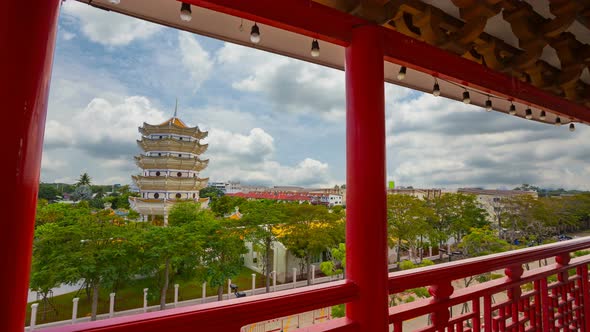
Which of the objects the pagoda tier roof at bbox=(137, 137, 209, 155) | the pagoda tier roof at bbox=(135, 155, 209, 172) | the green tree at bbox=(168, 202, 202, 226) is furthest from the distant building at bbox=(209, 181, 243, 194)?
the pagoda tier roof at bbox=(137, 137, 209, 155)

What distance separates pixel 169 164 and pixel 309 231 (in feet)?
8.88

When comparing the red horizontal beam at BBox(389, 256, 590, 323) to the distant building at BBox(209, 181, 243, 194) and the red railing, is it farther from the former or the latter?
the distant building at BBox(209, 181, 243, 194)

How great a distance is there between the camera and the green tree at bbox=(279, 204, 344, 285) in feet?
15.0

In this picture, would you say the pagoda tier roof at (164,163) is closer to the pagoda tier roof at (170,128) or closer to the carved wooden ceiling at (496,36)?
the pagoda tier roof at (170,128)

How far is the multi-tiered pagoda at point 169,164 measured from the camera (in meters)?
3.94

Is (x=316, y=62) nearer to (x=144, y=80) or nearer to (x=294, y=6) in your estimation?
(x=294, y=6)

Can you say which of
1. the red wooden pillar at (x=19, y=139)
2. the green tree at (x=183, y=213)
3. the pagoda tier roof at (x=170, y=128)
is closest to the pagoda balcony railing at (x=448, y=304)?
the red wooden pillar at (x=19, y=139)

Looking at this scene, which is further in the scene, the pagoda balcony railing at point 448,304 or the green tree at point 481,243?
the green tree at point 481,243

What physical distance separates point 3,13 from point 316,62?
1263 millimetres

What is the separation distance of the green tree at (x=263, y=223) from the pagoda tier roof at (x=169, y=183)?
2.88ft

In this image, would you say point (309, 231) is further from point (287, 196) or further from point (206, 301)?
point (206, 301)

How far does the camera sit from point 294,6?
3.12ft

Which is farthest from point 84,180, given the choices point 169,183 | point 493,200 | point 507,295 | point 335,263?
point 493,200

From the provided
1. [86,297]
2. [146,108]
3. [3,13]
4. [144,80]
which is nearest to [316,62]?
[3,13]
